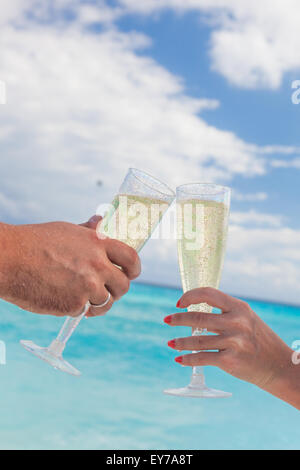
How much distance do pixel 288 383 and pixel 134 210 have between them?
91 cm

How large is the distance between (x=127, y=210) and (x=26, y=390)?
1069cm

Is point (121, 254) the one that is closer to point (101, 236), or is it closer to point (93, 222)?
point (101, 236)

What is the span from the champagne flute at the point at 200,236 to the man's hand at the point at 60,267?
233 millimetres

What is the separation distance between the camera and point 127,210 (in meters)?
2.20

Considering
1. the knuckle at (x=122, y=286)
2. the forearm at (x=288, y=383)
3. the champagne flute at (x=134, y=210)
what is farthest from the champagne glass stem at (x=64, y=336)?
the forearm at (x=288, y=383)

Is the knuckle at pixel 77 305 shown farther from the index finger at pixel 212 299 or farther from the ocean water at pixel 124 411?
the ocean water at pixel 124 411

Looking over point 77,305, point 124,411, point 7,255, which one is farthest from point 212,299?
point 124,411

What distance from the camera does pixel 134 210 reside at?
7.23 feet

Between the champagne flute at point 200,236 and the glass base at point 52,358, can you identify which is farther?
the champagne flute at point 200,236

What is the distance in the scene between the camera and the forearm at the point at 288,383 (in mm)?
1992

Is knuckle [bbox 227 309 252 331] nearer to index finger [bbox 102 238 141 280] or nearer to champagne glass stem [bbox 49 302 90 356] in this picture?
index finger [bbox 102 238 141 280]

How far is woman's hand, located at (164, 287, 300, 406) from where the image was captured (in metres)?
1.87
